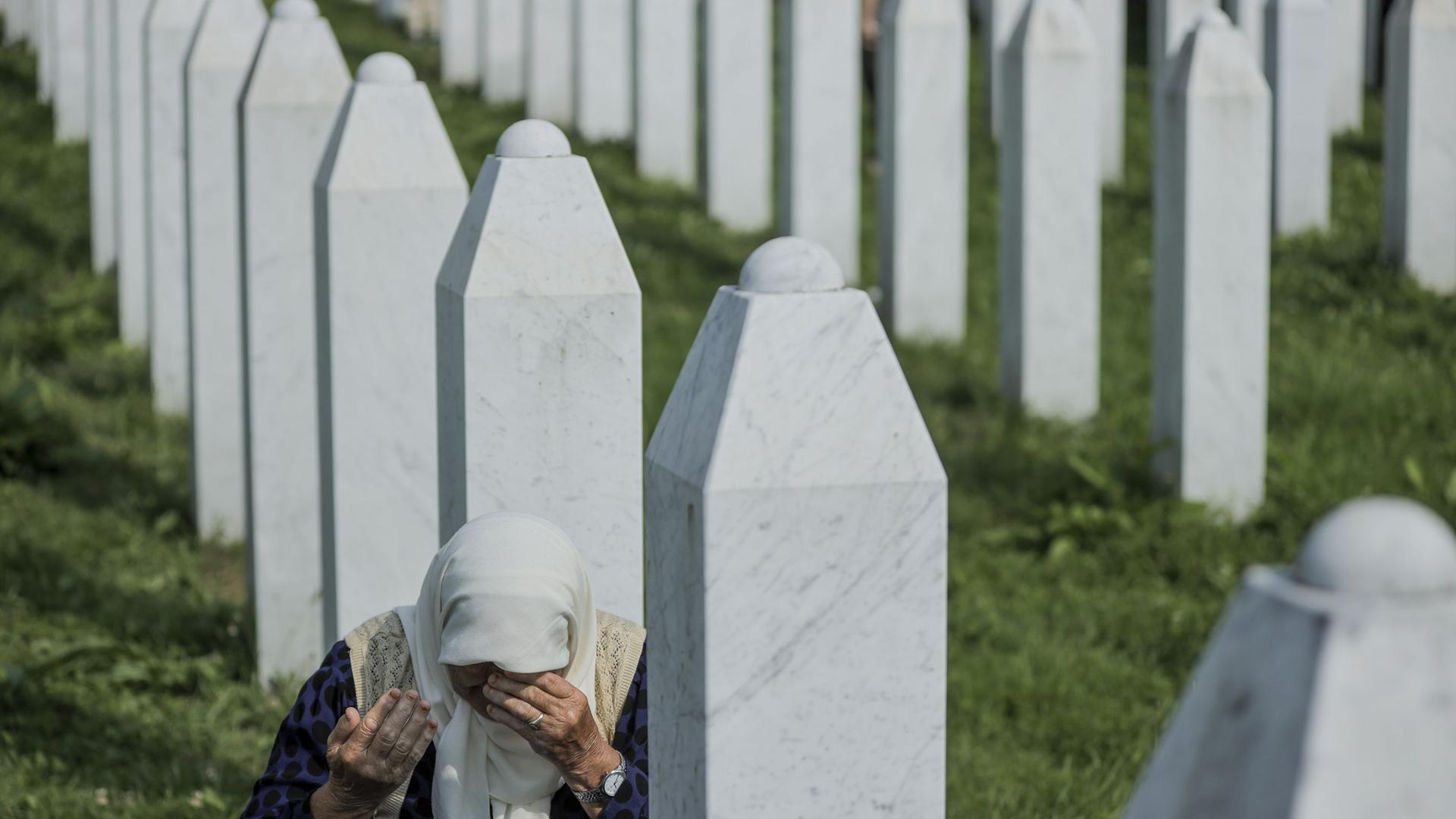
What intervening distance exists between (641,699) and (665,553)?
42.1 inches

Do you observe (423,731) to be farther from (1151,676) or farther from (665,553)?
(1151,676)

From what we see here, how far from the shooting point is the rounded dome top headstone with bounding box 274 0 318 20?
6.09 metres

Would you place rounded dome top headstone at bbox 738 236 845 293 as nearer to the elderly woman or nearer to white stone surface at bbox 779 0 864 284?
the elderly woman

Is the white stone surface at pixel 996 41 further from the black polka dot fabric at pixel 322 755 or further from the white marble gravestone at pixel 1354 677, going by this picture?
the white marble gravestone at pixel 1354 677

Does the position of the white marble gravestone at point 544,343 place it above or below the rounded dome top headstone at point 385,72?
below

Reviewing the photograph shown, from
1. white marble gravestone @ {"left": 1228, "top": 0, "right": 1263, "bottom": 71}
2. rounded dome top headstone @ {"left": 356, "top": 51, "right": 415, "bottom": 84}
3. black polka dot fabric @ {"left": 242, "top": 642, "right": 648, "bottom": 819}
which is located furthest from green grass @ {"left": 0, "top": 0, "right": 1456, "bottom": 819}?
rounded dome top headstone @ {"left": 356, "top": 51, "right": 415, "bottom": 84}

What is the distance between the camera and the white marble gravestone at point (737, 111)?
11.2 metres

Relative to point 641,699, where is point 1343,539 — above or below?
above

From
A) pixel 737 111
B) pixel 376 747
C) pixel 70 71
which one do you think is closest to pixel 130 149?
pixel 737 111

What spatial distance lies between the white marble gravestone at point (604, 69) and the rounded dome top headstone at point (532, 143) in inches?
355

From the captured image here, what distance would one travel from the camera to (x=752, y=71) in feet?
37.1

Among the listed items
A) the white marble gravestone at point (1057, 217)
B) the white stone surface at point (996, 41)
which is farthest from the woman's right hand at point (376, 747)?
the white stone surface at point (996, 41)

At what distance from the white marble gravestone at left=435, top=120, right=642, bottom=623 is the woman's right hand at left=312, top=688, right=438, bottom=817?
564 mm

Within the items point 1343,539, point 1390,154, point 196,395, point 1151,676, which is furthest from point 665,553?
point 1390,154
